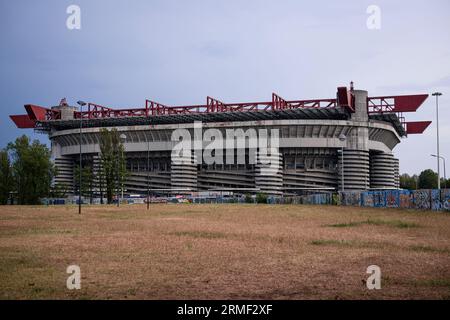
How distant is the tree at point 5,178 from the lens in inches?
3814

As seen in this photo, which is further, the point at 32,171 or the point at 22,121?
the point at 22,121

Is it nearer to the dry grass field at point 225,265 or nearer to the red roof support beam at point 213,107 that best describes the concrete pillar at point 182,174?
the red roof support beam at point 213,107

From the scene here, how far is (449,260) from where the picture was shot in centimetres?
1622

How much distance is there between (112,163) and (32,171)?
49.6 feet

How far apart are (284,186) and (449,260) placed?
12373 cm

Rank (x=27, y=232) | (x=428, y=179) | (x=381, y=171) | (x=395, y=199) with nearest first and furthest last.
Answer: (x=27, y=232)
(x=395, y=199)
(x=381, y=171)
(x=428, y=179)

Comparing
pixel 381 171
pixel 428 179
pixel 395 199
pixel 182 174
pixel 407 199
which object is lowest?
pixel 395 199

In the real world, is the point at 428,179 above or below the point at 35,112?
below

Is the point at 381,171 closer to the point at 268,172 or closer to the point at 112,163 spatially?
the point at 268,172

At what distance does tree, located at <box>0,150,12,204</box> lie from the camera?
3814 inches

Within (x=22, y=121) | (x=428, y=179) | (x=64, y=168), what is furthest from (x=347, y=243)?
(x=428, y=179)

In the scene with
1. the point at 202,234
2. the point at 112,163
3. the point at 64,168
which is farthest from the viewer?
the point at 64,168

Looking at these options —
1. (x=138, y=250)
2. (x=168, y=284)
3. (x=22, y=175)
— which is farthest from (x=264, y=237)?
(x=22, y=175)

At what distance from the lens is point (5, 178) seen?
9756 centimetres
